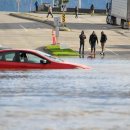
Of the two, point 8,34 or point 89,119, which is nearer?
point 89,119

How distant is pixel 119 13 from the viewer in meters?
76.2

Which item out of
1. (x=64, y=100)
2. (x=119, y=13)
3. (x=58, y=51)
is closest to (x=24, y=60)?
(x=64, y=100)

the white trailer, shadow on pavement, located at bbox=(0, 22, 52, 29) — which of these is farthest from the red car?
shadow on pavement, located at bbox=(0, 22, 52, 29)

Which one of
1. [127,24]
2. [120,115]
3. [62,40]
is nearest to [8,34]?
[62,40]

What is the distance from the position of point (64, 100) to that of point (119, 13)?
2325 inches

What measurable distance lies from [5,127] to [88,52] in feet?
114

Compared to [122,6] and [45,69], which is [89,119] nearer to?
[45,69]

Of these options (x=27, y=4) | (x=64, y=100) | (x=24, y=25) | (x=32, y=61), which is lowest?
(x=27, y=4)

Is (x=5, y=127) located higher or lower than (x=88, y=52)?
higher

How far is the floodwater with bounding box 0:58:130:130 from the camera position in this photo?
13.7 metres

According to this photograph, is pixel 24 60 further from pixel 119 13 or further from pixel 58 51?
pixel 119 13

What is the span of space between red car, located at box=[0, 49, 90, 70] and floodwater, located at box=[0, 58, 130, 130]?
0.58 metres

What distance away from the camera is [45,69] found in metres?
27.4

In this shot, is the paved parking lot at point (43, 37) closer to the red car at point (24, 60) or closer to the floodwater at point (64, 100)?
the red car at point (24, 60)
